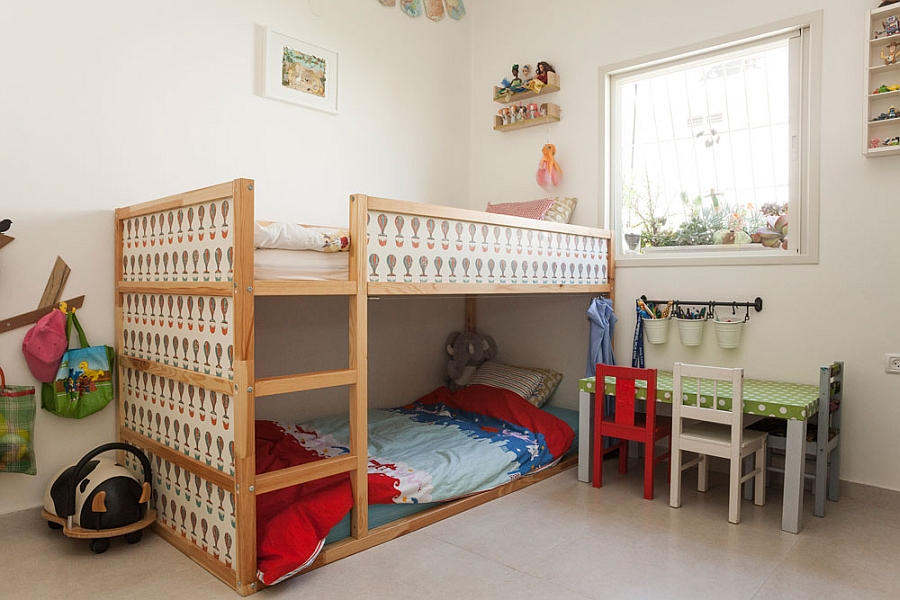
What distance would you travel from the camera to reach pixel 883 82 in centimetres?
273

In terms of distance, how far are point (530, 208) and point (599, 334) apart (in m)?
0.87

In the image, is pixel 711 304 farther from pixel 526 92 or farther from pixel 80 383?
pixel 80 383

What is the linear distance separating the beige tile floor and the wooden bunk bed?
117mm

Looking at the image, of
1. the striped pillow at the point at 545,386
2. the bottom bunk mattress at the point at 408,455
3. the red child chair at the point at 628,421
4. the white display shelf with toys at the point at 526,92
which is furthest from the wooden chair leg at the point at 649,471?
the white display shelf with toys at the point at 526,92

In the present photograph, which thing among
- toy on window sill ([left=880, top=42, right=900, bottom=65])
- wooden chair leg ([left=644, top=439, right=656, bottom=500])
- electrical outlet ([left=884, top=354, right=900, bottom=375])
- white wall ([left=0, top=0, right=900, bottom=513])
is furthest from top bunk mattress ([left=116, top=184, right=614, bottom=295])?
toy on window sill ([left=880, top=42, right=900, bottom=65])

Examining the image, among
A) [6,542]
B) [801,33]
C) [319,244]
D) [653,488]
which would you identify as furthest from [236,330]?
[801,33]

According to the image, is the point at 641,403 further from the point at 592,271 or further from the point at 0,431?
the point at 0,431

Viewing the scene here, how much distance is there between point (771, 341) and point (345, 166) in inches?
93.1

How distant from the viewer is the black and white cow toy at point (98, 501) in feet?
7.27

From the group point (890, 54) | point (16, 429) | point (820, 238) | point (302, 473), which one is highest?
point (890, 54)

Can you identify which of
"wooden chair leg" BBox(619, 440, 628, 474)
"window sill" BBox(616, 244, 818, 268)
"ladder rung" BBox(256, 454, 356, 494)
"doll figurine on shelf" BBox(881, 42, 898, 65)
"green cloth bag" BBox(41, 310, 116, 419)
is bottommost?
"wooden chair leg" BBox(619, 440, 628, 474)

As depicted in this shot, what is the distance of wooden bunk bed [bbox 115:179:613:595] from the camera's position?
77.5 inches

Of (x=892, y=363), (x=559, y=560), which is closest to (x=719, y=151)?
(x=892, y=363)

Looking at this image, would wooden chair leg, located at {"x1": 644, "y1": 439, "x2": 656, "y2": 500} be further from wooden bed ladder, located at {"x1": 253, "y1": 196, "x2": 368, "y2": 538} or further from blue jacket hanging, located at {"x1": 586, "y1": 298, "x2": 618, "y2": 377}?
wooden bed ladder, located at {"x1": 253, "y1": 196, "x2": 368, "y2": 538}
